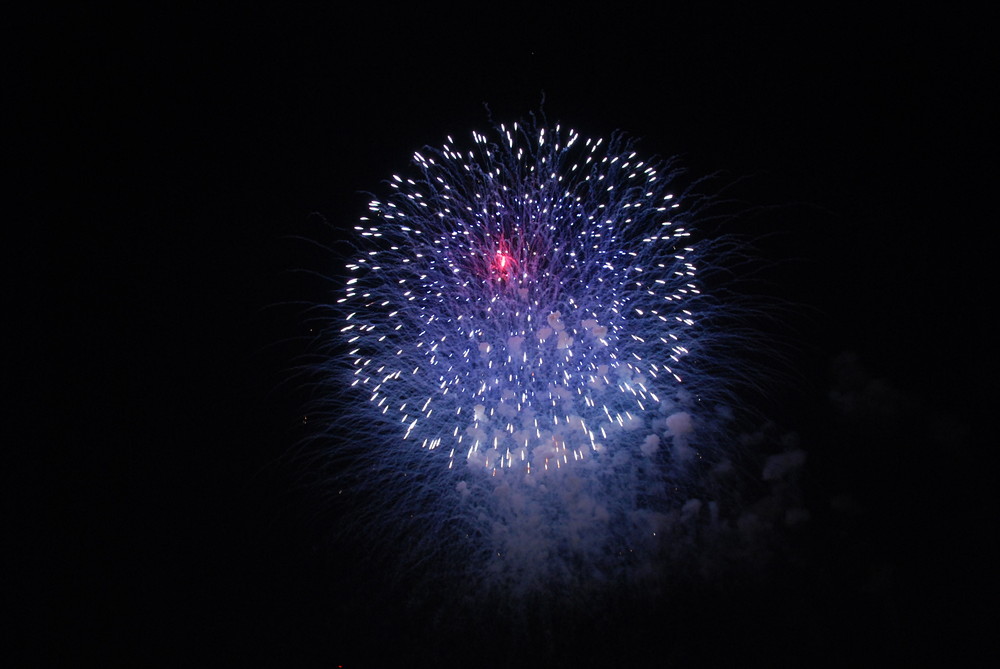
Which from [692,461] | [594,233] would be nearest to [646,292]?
[594,233]

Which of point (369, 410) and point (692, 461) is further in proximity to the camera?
point (369, 410)

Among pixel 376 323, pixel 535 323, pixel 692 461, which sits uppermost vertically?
pixel 376 323

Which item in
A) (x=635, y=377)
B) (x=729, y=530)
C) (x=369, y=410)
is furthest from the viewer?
(x=369, y=410)

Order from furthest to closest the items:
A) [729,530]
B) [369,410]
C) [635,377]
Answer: [369,410] → [635,377] → [729,530]

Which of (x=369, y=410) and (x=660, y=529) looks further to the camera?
(x=369, y=410)

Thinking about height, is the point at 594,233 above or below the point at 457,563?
above

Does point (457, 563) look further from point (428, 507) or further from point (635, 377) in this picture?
point (635, 377)

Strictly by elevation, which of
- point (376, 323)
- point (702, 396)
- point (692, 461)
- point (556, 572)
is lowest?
point (556, 572)

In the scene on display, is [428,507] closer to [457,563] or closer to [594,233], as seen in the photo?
[457,563]

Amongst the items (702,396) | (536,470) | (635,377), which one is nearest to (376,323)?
(536,470)
